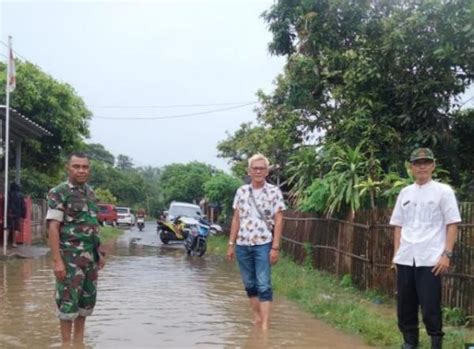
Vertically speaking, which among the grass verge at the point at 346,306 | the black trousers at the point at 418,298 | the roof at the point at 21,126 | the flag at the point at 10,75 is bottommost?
the grass verge at the point at 346,306

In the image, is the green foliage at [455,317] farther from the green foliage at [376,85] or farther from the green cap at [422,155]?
the green foliage at [376,85]

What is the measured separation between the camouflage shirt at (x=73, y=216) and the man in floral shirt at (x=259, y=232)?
159 cm

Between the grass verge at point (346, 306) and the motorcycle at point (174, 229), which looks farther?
the motorcycle at point (174, 229)

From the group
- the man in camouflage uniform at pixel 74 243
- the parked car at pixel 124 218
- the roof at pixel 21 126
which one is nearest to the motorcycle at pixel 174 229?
the roof at pixel 21 126

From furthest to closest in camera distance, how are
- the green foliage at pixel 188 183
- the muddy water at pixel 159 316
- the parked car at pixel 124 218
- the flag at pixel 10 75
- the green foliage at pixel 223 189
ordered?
the green foliage at pixel 188 183, the parked car at pixel 124 218, the green foliage at pixel 223 189, the flag at pixel 10 75, the muddy water at pixel 159 316

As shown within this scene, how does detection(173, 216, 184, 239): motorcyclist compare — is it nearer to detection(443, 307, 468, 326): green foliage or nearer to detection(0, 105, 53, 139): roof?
detection(0, 105, 53, 139): roof

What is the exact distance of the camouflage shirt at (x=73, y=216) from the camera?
5.18 metres

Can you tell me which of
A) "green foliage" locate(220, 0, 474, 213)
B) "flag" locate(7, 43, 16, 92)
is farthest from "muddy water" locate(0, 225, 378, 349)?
"flag" locate(7, 43, 16, 92)

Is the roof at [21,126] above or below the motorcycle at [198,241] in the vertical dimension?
above

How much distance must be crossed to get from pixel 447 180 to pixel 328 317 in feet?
17.8

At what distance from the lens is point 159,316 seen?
7285mm

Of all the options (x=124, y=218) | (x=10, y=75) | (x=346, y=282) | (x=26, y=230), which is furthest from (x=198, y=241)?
(x=124, y=218)

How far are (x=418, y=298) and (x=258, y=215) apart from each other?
1.76 metres

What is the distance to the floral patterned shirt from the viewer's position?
245 inches
